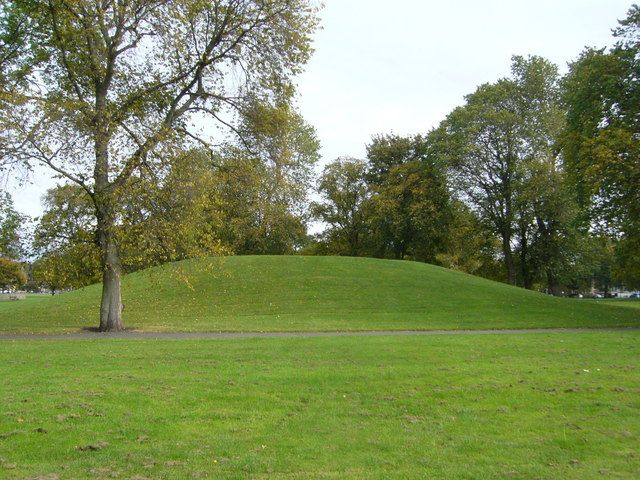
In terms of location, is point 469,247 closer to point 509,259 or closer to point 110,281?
point 509,259

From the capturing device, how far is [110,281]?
23.2m

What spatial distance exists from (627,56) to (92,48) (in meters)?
25.0

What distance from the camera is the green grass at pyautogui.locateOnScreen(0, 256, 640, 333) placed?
2608 centimetres

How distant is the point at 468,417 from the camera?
806cm

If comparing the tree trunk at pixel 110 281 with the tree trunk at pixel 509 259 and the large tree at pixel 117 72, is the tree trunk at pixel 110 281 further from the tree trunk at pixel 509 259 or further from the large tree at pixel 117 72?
the tree trunk at pixel 509 259

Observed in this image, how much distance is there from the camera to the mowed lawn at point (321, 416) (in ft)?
20.2

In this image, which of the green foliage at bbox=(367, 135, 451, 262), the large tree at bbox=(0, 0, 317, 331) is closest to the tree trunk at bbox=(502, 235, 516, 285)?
the green foliage at bbox=(367, 135, 451, 262)

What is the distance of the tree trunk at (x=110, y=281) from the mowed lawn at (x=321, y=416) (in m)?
8.67

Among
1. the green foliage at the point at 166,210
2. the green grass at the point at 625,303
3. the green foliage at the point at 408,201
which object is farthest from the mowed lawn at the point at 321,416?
the green foliage at the point at 408,201

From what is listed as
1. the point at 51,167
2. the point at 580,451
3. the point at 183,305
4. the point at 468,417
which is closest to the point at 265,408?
the point at 468,417

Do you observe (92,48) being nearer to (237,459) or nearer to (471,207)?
(237,459)

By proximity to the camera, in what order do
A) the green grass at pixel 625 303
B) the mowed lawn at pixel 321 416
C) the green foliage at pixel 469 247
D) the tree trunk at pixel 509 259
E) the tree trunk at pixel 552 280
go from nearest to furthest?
the mowed lawn at pixel 321 416 < the green grass at pixel 625 303 < the tree trunk at pixel 552 280 < the tree trunk at pixel 509 259 < the green foliage at pixel 469 247

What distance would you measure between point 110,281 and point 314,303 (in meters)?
12.1

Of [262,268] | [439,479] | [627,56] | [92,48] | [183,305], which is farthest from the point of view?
[262,268]
